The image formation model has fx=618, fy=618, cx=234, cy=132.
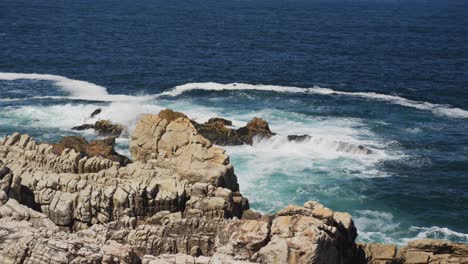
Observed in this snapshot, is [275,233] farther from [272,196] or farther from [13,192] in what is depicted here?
[272,196]

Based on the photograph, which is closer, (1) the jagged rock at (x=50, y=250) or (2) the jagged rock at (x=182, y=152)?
(1) the jagged rock at (x=50, y=250)

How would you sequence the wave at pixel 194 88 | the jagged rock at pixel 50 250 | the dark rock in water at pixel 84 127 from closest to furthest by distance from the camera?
the jagged rock at pixel 50 250 → the dark rock in water at pixel 84 127 → the wave at pixel 194 88

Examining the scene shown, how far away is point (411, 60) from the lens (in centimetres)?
12056

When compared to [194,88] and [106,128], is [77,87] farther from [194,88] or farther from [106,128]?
[106,128]

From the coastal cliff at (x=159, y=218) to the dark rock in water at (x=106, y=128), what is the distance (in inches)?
1038

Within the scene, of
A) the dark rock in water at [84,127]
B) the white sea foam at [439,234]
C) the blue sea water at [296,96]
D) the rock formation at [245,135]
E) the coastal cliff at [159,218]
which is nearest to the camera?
the coastal cliff at [159,218]

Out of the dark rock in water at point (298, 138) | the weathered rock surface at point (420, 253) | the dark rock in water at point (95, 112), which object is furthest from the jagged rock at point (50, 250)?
the dark rock in water at point (95, 112)

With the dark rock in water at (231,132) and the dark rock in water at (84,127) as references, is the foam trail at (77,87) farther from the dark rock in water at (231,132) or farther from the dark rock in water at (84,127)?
the dark rock in water at (231,132)

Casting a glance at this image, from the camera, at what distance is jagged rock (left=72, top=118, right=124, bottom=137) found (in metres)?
67.2

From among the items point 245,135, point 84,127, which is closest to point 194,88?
point 84,127

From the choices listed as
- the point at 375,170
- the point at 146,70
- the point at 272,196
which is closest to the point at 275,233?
the point at 272,196

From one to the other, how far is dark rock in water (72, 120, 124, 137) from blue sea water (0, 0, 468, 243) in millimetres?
1767

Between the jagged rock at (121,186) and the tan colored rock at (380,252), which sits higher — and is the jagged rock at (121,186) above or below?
above

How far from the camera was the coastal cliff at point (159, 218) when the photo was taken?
2547cm
